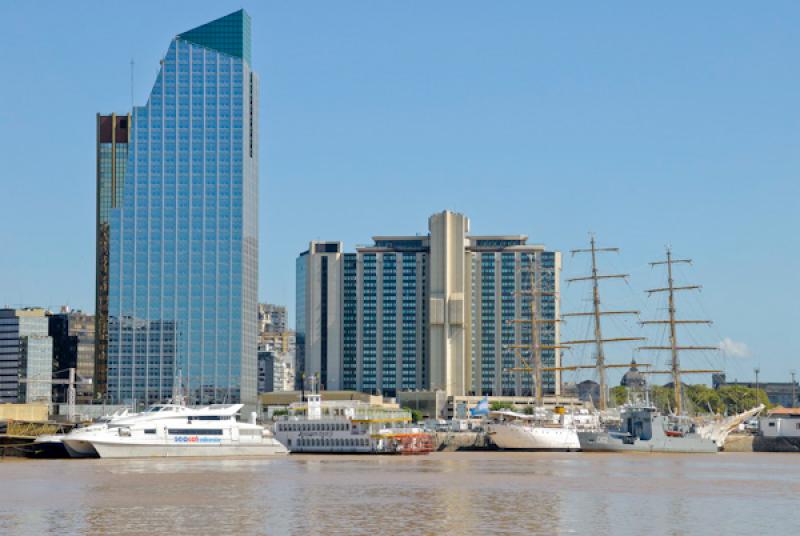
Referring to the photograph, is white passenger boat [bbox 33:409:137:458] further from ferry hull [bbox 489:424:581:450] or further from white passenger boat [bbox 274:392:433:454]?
ferry hull [bbox 489:424:581:450]

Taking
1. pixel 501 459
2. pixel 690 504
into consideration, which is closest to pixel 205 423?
pixel 501 459

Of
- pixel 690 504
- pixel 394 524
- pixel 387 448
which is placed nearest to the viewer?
pixel 394 524

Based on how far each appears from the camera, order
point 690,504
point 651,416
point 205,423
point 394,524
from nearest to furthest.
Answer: point 394,524 → point 690,504 → point 205,423 → point 651,416

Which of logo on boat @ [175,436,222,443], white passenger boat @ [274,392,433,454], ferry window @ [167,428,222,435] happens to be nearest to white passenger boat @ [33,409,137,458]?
ferry window @ [167,428,222,435]

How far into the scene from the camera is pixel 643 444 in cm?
19250

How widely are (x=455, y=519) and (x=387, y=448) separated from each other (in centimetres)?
9579

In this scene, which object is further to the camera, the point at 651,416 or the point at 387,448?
the point at 651,416

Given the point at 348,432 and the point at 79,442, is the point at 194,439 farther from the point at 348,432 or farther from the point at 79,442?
the point at 348,432

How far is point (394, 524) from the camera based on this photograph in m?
78.1

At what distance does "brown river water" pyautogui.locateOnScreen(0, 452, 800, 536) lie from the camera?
77.2 metres

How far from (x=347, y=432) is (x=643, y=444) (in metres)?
46.0

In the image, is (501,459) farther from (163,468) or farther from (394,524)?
(394,524)

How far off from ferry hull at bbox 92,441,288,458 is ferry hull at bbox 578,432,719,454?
54452 mm

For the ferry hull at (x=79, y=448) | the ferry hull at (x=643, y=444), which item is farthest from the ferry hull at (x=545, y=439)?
the ferry hull at (x=79, y=448)
